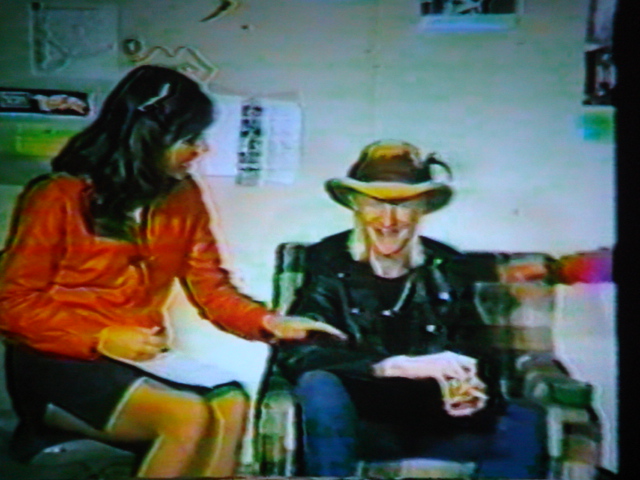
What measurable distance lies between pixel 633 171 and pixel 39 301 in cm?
150

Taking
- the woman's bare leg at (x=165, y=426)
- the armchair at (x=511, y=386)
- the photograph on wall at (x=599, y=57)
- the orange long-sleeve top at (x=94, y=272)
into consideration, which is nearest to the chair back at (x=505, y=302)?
the armchair at (x=511, y=386)

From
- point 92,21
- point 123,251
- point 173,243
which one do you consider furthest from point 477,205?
point 92,21

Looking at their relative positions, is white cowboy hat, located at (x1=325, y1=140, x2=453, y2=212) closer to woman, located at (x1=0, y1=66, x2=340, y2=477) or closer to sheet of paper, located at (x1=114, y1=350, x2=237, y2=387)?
woman, located at (x1=0, y1=66, x2=340, y2=477)

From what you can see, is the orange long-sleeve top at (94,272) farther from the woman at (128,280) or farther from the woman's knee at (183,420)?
the woman's knee at (183,420)

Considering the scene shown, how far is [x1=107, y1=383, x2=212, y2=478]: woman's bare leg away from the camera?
6.26ft

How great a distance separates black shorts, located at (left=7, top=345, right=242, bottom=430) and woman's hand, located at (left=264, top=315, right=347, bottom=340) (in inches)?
6.5

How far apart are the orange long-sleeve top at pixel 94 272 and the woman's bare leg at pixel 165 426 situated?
164 millimetres

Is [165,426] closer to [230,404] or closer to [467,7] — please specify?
[230,404]

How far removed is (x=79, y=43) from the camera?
77.9 inches

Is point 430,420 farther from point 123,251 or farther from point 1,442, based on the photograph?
point 1,442

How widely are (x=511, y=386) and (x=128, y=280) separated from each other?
972mm

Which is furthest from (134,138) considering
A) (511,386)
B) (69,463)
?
(511,386)

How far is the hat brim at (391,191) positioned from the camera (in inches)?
77.6

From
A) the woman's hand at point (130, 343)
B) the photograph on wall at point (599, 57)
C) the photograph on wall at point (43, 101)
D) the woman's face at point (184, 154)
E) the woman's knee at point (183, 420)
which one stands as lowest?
the woman's knee at point (183, 420)
